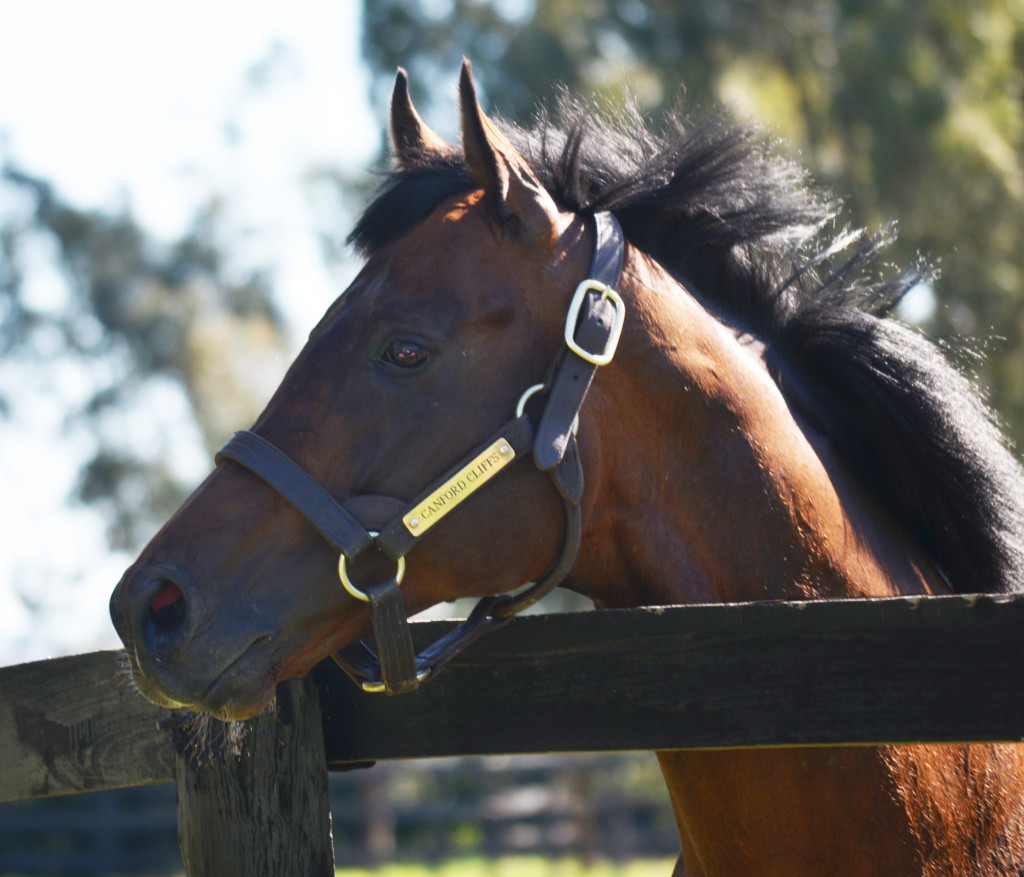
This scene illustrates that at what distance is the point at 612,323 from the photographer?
2.17 meters

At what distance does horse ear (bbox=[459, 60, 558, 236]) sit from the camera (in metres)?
2.17

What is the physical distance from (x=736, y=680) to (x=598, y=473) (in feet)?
1.68

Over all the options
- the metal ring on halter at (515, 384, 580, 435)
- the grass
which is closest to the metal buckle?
the metal ring on halter at (515, 384, 580, 435)

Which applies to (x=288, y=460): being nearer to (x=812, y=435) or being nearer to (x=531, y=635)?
(x=531, y=635)

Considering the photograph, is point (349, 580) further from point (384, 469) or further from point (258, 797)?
point (258, 797)

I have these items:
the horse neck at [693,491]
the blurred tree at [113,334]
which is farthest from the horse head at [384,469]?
the blurred tree at [113,334]

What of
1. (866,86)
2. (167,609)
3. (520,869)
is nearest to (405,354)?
(167,609)

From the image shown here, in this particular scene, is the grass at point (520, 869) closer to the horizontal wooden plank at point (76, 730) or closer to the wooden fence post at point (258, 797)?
the horizontal wooden plank at point (76, 730)

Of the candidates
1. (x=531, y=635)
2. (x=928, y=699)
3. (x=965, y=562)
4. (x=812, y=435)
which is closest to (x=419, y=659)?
(x=531, y=635)

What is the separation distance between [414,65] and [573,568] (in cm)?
1605

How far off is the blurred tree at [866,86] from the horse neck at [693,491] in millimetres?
10451

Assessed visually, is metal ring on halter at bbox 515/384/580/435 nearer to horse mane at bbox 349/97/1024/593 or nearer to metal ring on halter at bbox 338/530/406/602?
metal ring on halter at bbox 338/530/406/602

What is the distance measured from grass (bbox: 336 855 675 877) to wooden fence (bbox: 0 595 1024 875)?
1198 cm

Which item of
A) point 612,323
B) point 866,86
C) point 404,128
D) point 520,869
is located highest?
Answer: point 866,86
